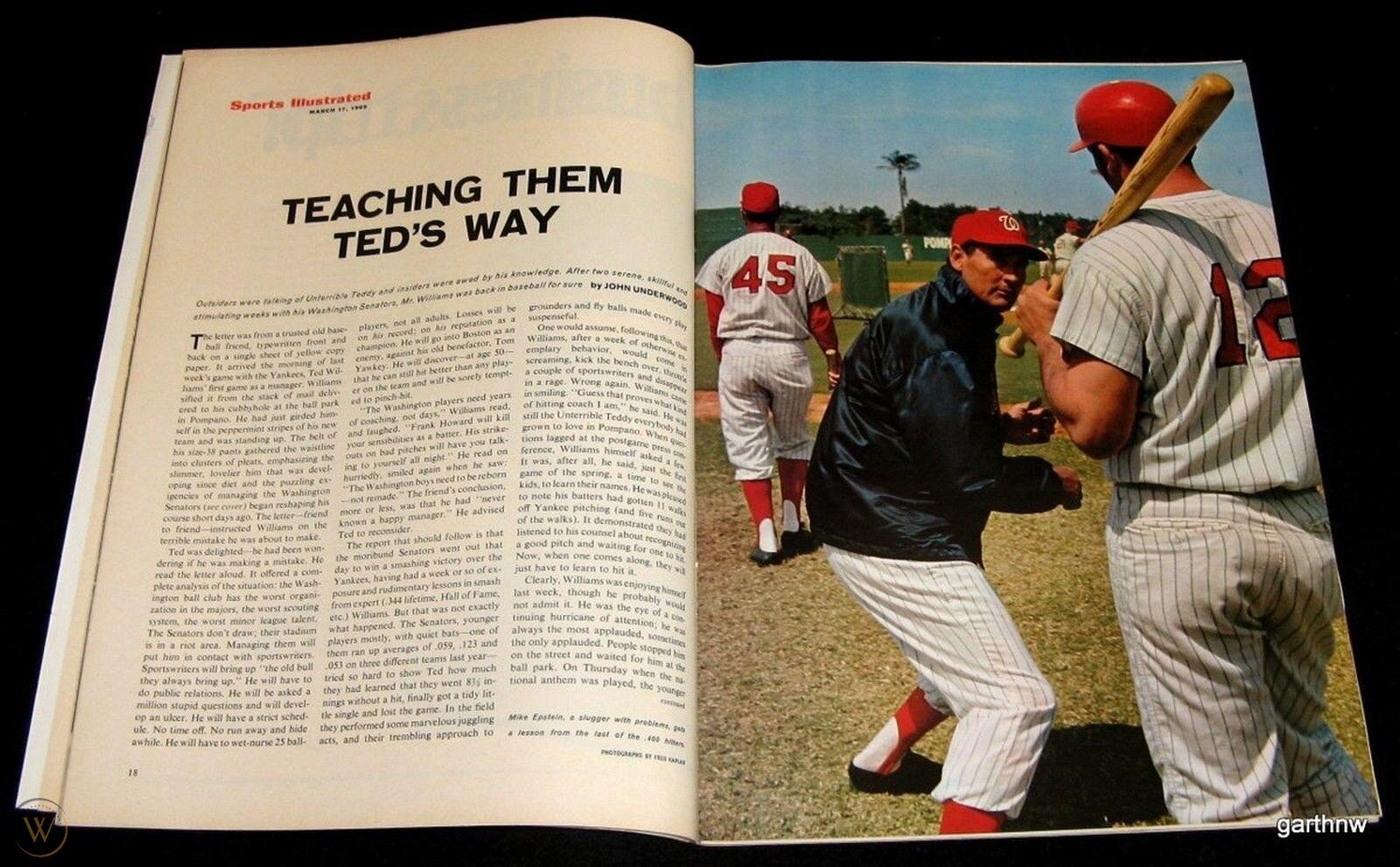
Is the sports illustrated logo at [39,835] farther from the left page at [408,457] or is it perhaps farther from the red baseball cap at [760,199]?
the red baseball cap at [760,199]

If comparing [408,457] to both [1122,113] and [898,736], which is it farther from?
[1122,113]

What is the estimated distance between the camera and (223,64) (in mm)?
1009

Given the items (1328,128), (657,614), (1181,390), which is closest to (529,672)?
(657,614)

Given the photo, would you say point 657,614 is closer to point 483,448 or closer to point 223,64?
point 483,448

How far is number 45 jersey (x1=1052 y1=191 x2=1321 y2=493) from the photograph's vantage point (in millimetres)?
853

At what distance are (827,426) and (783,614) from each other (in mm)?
163

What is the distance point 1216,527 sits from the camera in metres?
0.84

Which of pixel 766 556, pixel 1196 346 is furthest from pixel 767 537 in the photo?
pixel 1196 346

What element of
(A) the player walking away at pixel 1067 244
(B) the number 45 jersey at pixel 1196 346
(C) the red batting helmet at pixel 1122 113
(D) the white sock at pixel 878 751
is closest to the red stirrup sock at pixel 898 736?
A: (D) the white sock at pixel 878 751

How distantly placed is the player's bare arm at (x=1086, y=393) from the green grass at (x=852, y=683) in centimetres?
2

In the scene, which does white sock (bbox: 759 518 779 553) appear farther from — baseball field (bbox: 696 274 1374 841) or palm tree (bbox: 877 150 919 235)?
palm tree (bbox: 877 150 919 235)

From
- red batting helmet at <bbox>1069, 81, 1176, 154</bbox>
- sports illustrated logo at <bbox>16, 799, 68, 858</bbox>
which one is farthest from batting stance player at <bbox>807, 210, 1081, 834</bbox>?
sports illustrated logo at <bbox>16, 799, 68, 858</bbox>

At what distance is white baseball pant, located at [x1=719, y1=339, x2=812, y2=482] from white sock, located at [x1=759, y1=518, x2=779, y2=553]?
4cm

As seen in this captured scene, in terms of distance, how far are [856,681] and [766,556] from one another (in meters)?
0.12
